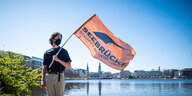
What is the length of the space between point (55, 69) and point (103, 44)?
3.55 meters

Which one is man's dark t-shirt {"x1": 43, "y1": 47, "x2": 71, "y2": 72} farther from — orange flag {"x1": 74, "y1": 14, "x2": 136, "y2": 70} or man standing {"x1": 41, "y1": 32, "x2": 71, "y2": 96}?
orange flag {"x1": 74, "y1": 14, "x2": 136, "y2": 70}

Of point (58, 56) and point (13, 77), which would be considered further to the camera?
point (13, 77)

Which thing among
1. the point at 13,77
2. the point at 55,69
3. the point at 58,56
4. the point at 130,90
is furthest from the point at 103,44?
the point at 130,90

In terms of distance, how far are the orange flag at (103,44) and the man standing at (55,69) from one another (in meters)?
2.37

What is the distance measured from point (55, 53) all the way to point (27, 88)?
675 centimetres

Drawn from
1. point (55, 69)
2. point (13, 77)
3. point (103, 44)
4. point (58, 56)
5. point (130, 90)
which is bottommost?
point (130, 90)

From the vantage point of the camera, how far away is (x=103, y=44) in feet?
26.8

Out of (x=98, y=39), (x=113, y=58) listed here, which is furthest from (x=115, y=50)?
(x=98, y=39)

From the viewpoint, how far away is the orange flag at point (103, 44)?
7798mm

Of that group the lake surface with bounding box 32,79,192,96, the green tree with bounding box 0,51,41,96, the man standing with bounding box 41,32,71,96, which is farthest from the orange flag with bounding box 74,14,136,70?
the lake surface with bounding box 32,79,192,96

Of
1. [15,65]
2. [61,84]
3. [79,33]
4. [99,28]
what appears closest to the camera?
[61,84]

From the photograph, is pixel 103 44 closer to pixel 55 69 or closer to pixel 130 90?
pixel 55 69

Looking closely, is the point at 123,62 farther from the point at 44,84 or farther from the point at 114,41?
the point at 44,84

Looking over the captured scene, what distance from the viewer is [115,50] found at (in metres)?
8.23
